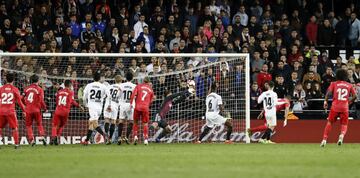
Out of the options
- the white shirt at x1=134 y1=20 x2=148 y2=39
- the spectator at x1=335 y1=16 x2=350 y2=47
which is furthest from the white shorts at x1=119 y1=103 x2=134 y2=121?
the spectator at x1=335 y1=16 x2=350 y2=47

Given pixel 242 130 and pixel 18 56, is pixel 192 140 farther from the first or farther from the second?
pixel 18 56

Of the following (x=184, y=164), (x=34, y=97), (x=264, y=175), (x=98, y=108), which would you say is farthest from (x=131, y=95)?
(x=264, y=175)

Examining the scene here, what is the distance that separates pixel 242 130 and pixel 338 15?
9.00 metres

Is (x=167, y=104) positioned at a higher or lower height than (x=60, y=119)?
higher

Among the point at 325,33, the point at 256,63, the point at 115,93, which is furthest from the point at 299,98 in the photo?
the point at 115,93

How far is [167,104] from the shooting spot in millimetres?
26312

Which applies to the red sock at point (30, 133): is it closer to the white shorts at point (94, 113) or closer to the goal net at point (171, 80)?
the white shorts at point (94, 113)

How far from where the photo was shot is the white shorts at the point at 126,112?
2553cm

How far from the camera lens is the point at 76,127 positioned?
87.4 ft

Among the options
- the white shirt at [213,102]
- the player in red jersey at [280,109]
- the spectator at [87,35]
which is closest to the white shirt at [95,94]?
the white shirt at [213,102]

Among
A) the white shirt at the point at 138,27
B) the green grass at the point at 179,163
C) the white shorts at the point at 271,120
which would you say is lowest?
the green grass at the point at 179,163

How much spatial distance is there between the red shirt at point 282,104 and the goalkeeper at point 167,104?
2535 millimetres

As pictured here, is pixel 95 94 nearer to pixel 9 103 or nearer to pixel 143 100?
pixel 143 100

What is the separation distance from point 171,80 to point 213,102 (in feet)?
5.66
